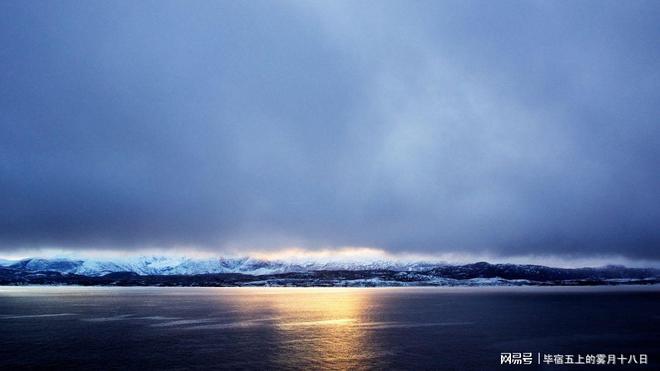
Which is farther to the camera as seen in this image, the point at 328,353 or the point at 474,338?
the point at 474,338

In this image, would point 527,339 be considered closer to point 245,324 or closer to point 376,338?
point 376,338

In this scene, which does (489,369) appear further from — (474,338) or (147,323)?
(147,323)

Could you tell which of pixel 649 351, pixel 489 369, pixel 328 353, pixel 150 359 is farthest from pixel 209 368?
pixel 649 351

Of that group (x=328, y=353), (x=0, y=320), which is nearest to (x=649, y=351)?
(x=328, y=353)

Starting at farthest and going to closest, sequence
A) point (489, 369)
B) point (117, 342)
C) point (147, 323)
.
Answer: point (147, 323) < point (117, 342) < point (489, 369)

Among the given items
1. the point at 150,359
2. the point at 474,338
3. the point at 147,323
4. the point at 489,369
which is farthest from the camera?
the point at 147,323

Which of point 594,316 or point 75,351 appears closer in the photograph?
point 75,351

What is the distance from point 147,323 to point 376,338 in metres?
60.4

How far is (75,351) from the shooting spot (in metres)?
67.2

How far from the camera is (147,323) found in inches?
4254

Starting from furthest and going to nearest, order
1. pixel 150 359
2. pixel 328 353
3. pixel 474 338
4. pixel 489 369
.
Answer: pixel 474 338
pixel 328 353
pixel 150 359
pixel 489 369

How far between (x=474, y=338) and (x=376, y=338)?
18599 millimetres

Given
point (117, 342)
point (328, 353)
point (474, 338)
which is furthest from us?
point (474, 338)

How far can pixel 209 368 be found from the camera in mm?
55438
